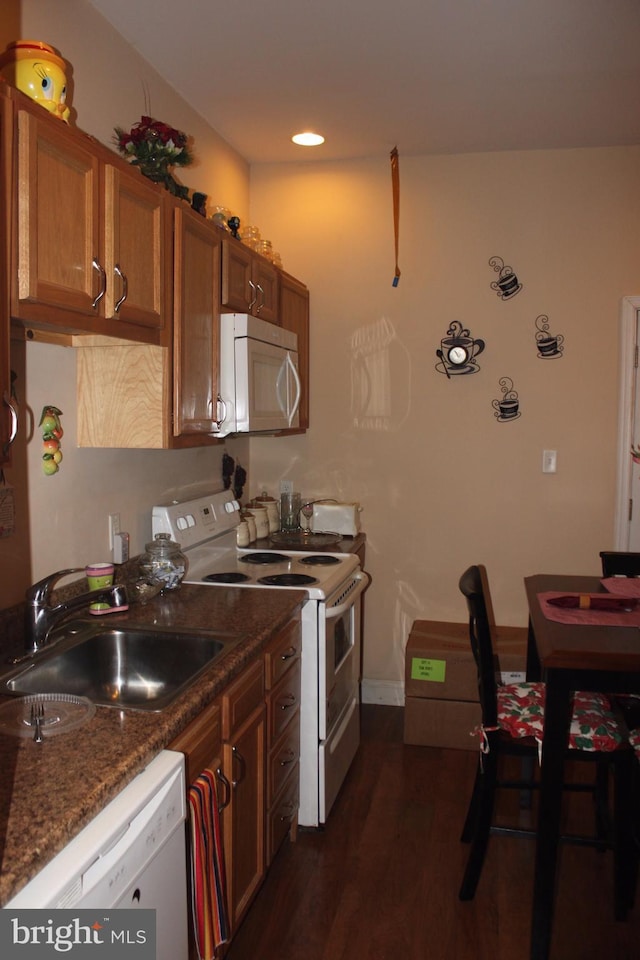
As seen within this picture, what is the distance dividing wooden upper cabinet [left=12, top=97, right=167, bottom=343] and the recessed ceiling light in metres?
1.59

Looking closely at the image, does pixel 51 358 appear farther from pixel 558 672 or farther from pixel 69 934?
pixel 558 672

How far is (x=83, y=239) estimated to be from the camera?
5.73 feet

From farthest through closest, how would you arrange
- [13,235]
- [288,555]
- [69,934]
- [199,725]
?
1. [288,555]
2. [199,725]
3. [13,235]
4. [69,934]

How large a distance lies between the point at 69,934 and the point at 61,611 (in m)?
0.93

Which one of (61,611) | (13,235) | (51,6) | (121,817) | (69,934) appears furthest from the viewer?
(51,6)

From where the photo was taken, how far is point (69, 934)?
3.68 ft

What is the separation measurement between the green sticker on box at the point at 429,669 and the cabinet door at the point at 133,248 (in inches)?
79.0

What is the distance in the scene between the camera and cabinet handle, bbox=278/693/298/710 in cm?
236

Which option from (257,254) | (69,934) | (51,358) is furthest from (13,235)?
(257,254)

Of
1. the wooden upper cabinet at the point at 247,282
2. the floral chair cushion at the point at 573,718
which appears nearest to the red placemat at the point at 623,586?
the floral chair cushion at the point at 573,718

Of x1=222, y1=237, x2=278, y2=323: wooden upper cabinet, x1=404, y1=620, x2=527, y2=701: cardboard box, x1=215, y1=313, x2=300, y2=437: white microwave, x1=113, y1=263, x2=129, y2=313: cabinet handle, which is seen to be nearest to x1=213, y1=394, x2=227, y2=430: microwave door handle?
x1=215, y1=313, x2=300, y2=437: white microwave

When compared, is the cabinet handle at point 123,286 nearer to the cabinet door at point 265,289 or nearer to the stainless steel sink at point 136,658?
the stainless steel sink at point 136,658

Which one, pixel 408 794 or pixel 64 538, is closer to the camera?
pixel 64 538

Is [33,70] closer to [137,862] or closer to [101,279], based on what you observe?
[101,279]
